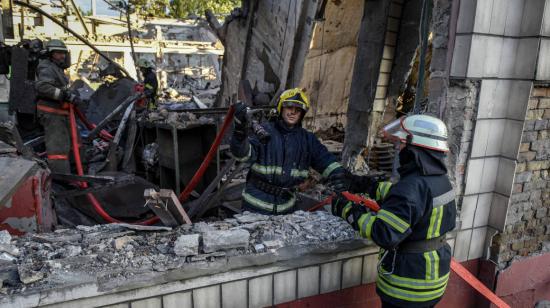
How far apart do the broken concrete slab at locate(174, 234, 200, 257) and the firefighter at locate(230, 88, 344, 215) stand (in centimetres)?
95

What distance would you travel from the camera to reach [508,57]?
306 centimetres

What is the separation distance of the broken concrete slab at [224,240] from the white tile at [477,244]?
6.41 feet

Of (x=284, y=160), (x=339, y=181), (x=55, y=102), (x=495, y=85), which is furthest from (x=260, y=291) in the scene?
(x=55, y=102)

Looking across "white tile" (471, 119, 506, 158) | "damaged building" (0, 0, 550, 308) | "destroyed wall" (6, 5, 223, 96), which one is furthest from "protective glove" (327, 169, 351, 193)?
"destroyed wall" (6, 5, 223, 96)

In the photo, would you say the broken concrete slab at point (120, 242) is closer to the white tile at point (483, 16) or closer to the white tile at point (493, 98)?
the white tile at point (493, 98)

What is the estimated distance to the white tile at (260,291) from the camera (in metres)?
2.46

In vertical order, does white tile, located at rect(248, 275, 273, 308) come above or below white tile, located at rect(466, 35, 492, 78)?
below

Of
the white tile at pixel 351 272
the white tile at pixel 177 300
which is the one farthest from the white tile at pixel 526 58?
the white tile at pixel 177 300

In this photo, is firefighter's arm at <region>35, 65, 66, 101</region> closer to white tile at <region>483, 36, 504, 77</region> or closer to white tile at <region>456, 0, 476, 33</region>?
white tile at <region>456, 0, 476, 33</region>

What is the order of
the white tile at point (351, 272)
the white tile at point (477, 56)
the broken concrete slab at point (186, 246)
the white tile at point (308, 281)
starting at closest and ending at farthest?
the broken concrete slab at point (186, 246) → the white tile at point (308, 281) → the white tile at point (351, 272) → the white tile at point (477, 56)

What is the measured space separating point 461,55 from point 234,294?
7.45 feet

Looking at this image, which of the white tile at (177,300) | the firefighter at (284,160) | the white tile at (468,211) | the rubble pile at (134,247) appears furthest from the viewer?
the firefighter at (284,160)

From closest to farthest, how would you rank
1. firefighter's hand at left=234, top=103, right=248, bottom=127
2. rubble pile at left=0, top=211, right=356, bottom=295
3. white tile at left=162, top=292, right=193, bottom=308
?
rubble pile at left=0, top=211, right=356, bottom=295 < white tile at left=162, top=292, right=193, bottom=308 < firefighter's hand at left=234, top=103, right=248, bottom=127

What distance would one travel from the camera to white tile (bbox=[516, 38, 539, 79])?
2.97 meters
